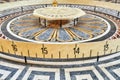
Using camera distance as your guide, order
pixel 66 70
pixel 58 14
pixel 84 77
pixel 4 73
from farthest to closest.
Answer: pixel 58 14 → pixel 66 70 → pixel 4 73 → pixel 84 77

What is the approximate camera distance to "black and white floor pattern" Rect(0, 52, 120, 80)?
3594 millimetres

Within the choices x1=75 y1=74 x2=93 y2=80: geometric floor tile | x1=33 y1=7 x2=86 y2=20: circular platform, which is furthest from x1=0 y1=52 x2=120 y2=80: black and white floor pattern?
x1=33 y1=7 x2=86 y2=20: circular platform

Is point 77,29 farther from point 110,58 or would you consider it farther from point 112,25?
point 110,58

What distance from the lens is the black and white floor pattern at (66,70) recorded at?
359 centimetres

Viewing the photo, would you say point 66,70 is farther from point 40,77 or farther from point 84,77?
point 40,77

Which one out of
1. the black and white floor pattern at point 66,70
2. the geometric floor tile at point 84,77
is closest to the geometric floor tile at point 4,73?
the black and white floor pattern at point 66,70

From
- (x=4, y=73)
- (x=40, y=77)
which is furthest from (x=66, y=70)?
(x=4, y=73)

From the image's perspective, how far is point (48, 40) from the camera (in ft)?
17.6

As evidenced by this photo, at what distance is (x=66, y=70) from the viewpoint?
3.83 meters

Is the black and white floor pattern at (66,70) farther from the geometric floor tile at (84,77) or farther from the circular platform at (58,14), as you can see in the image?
the circular platform at (58,14)

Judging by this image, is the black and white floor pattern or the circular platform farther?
the circular platform

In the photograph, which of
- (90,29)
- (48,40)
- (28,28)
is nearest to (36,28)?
(28,28)

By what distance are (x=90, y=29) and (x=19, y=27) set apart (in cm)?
244

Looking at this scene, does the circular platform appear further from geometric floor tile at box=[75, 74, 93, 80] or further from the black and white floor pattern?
geometric floor tile at box=[75, 74, 93, 80]
